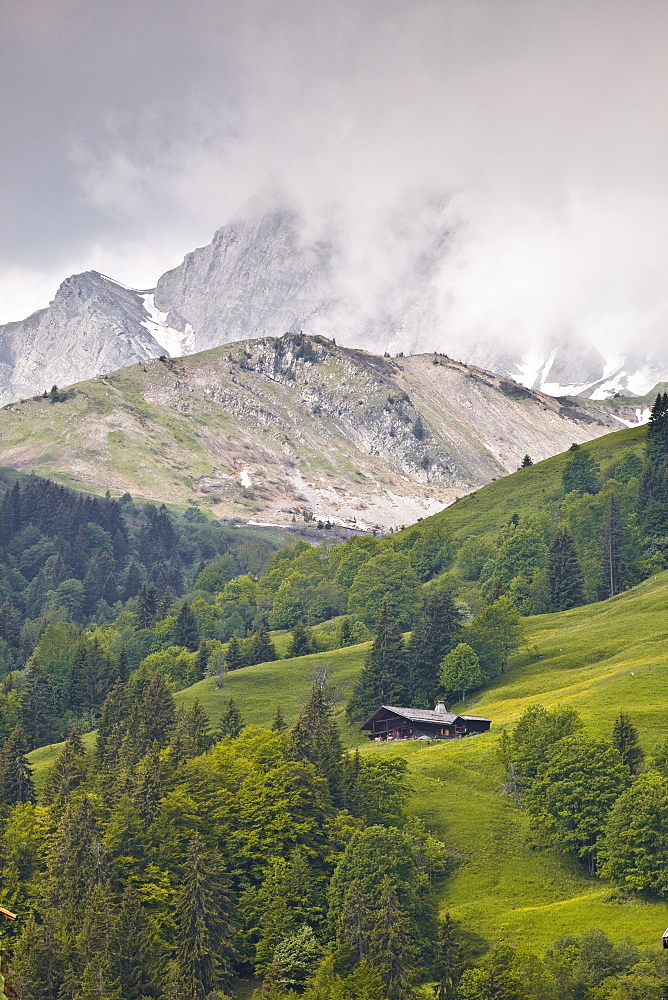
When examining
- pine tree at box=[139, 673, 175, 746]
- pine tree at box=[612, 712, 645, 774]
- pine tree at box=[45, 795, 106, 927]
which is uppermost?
pine tree at box=[139, 673, 175, 746]

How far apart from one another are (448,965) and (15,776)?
59.4m

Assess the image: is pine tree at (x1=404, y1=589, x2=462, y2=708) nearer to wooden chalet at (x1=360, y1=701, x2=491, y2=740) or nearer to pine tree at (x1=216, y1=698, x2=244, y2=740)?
wooden chalet at (x1=360, y1=701, x2=491, y2=740)

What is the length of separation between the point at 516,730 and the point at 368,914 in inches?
1289

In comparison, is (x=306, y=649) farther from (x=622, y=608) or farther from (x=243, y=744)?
(x=243, y=744)

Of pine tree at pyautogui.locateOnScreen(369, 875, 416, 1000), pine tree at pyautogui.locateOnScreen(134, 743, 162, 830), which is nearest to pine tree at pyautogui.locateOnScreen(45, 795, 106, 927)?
pine tree at pyautogui.locateOnScreen(134, 743, 162, 830)

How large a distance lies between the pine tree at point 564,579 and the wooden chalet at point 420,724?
5448 cm

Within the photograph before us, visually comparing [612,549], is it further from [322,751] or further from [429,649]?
[322,751]

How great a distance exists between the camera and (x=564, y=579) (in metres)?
178

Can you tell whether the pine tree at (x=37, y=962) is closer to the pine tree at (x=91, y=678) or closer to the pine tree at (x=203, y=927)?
the pine tree at (x=203, y=927)

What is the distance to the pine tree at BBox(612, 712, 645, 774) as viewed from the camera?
8931 centimetres

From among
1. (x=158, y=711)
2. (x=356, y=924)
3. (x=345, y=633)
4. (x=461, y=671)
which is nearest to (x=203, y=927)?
(x=356, y=924)

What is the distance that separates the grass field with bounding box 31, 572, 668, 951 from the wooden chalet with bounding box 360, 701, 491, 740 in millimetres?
2287

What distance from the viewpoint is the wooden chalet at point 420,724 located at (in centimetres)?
11944

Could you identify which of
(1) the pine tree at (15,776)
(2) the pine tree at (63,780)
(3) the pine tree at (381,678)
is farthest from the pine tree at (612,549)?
(1) the pine tree at (15,776)
